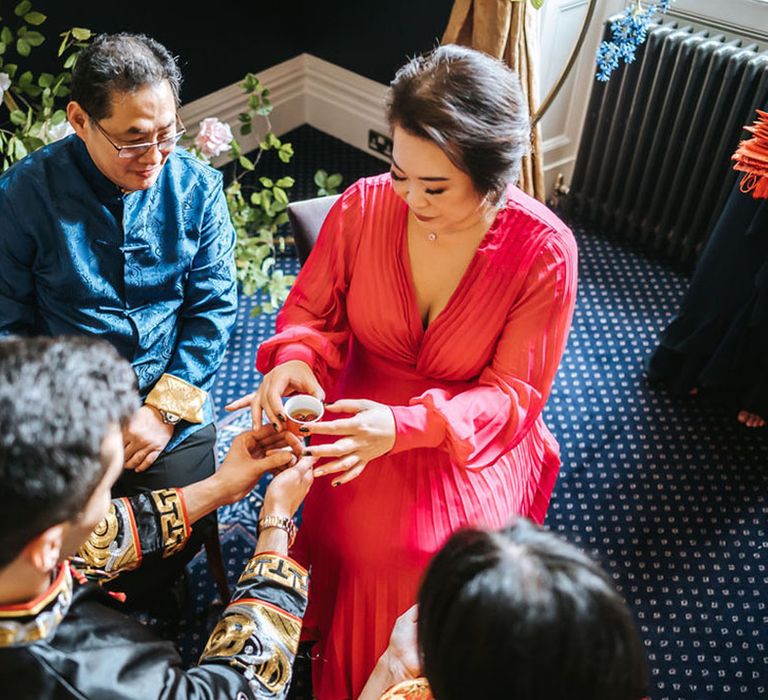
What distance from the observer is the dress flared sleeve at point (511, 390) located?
5.06 ft

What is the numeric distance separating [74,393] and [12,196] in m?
0.91

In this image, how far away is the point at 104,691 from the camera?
3.17ft

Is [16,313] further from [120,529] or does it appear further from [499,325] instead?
[499,325]

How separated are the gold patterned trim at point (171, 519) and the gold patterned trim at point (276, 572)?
0.75 ft

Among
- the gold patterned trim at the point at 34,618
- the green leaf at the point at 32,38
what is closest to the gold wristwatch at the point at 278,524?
the gold patterned trim at the point at 34,618

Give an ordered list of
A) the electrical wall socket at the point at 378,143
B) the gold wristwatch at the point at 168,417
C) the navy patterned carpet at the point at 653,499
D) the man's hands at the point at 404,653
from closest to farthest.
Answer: the man's hands at the point at 404,653 < the gold wristwatch at the point at 168,417 < the navy patterned carpet at the point at 653,499 < the electrical wall socket at the point at 378,143

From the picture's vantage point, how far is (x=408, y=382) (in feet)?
5.75

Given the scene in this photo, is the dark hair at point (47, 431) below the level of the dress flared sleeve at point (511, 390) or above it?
above

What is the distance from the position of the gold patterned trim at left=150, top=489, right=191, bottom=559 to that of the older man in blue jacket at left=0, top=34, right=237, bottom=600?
206 millimetres

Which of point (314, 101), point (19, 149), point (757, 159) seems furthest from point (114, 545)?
point (314, 101)

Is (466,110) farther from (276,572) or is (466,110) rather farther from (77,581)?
(77,581)

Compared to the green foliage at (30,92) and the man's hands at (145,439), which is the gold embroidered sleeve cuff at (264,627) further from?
the green foliage at (30,92)

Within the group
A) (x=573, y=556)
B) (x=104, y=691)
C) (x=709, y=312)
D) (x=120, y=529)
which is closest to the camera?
(x=573, y=556)

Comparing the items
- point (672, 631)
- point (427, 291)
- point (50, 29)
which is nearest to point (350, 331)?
point (427, 291)
